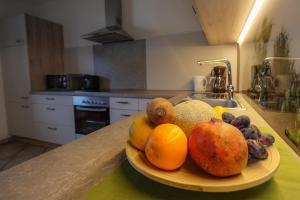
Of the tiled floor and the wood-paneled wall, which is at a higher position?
the wood-paneled wall

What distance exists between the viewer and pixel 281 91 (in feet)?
2.95

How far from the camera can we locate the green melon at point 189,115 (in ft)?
1.31

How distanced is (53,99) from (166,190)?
2626 mm

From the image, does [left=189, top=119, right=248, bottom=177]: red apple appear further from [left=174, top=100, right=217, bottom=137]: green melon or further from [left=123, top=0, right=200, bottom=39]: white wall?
[left=123, top=0, right=200, bottom=39]: white wall

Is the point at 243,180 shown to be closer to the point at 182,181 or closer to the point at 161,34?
the point at 182,181

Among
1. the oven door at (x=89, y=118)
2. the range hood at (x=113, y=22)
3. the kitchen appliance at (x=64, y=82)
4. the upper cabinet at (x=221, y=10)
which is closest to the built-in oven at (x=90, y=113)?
the oven door at (x=89, y=118)

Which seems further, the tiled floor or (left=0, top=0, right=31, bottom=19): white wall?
(left=0, top=0, right=31, bottom=19): white wall

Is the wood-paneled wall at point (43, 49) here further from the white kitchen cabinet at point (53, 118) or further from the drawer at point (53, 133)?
the drawer at point (53, 133)

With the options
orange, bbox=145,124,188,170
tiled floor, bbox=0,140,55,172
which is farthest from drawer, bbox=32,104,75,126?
orange, bbox=145,124,188,170

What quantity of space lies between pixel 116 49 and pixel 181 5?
3.75ft

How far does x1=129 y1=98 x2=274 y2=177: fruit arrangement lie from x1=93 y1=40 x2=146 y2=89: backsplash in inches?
90.9

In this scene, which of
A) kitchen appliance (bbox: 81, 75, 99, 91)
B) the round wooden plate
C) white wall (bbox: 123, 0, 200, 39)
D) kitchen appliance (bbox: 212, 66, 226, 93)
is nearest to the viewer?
the round wooden plate

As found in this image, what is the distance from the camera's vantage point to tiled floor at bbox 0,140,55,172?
229 cm

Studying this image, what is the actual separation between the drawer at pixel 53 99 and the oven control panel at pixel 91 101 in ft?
0.38
